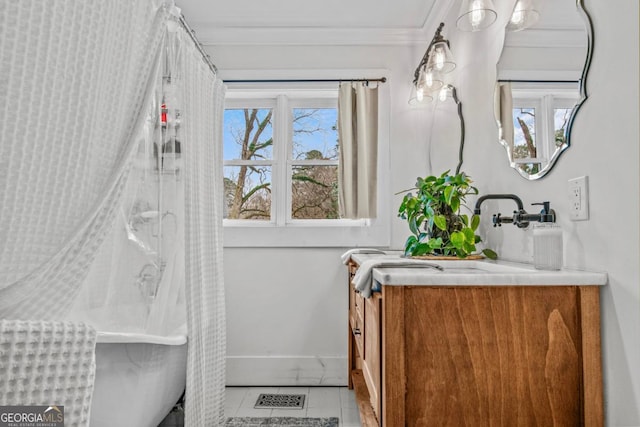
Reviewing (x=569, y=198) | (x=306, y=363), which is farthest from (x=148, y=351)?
(x=569, y=198)

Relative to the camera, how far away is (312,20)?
2584 millimetres

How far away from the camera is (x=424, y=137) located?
267cm

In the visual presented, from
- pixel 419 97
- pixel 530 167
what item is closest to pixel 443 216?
pixel 530 167

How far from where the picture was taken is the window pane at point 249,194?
2783mm

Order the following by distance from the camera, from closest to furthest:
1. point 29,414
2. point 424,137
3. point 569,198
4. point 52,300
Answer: point 29,414 < point 52,300 < point 569,198 < point 424,137

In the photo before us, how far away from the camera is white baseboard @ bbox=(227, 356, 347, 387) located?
2592 mm

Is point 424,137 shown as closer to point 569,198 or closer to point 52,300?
point 569,198

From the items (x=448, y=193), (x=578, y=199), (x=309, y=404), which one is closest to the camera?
(x=578, y=199)

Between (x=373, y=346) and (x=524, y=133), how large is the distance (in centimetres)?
95

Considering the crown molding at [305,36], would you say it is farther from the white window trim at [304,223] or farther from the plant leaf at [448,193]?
the plant leaf at [448,193]

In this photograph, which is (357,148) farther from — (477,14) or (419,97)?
(477,14)

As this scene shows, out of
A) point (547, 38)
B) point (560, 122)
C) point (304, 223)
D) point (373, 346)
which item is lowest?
point (373, 346)

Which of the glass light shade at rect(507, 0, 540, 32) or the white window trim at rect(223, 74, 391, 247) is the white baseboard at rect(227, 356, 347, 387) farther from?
the glass light shade at rect(507, 0, 540, 32)

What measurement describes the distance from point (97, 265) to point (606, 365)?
5.44 ft
